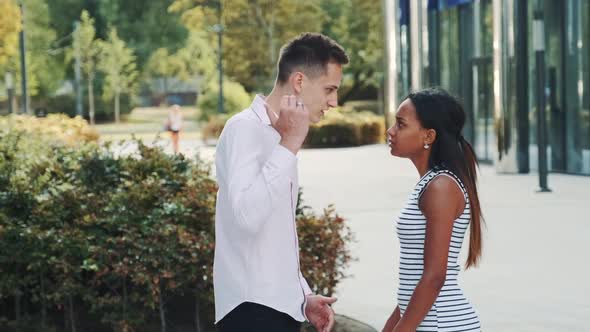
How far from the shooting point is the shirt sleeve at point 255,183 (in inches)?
130

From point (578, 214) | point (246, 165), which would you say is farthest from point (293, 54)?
point (578, 214)

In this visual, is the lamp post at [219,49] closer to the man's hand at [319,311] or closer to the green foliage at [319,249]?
the green foliage at [319,249]

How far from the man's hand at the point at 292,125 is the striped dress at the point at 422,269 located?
64 cm

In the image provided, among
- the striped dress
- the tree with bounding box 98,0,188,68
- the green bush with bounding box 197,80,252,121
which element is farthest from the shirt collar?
the tree with bounding box 98,0,188,68

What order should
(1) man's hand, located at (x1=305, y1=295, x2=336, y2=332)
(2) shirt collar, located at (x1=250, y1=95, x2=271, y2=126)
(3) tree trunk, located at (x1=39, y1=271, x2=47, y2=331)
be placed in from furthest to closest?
(3) tree trunk, located at (x1=39, y1=271, x2=47, y2=331) → (1) man's hand, located at (x1=305, y1=295, x2=336, y2=332) → (2) shirt collar, located at (x1=250, y1=95, x2=271, y2=126)

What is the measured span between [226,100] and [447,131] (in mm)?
55018

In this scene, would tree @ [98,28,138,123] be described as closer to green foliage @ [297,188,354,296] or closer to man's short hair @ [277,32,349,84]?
green foliage @ [297,188,354,296]

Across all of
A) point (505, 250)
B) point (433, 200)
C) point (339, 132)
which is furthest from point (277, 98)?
point (339, 132)

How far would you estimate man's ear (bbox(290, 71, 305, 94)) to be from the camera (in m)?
3.57

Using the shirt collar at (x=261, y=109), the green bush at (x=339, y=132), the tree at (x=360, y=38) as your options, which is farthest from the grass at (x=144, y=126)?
the shirt collar at (x=261, y=109)

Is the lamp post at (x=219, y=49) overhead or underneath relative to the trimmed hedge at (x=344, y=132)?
overhead

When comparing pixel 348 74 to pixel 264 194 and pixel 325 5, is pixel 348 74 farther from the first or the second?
pixel 264 194

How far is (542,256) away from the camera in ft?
40.1

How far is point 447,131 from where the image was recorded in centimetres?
394
